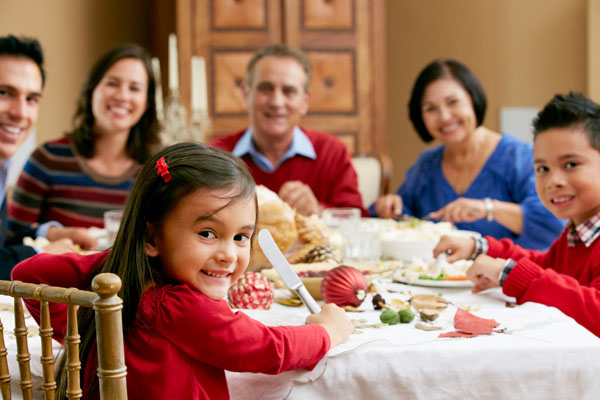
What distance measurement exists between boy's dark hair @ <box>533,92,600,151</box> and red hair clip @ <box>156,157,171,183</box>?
88 cm

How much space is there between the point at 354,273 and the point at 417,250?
52 centimetres

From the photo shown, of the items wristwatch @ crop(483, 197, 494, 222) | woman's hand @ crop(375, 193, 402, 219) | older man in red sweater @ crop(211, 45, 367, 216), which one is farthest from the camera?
older man in red sweater @ crop(211, 45, 367, 216)

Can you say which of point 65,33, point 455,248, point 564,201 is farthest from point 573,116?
point 65,33

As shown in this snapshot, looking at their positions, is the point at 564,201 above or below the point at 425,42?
below

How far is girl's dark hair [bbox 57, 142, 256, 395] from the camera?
871mm

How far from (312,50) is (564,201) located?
2.73m

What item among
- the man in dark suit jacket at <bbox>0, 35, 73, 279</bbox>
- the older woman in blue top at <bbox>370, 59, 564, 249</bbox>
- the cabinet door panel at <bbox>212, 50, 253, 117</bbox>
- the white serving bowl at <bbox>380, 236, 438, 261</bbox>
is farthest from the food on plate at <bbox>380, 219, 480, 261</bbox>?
the cabinet door panel at <bbox>212, 50, 253, 117</bbox>

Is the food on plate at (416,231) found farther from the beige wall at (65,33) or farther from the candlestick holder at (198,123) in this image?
the beige wall at (65,33)

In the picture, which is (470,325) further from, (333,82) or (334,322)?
(333,82)

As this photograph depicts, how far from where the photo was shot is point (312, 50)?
12.8 ft

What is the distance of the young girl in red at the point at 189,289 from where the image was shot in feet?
2.73

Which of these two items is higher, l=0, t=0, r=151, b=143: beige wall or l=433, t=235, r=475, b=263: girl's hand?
l=0, t=0, r=151, b=143: beige wall

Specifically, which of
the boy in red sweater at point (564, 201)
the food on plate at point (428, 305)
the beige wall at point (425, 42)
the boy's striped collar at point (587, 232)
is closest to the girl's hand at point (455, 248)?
the boy in red sweater at point (564, 201)

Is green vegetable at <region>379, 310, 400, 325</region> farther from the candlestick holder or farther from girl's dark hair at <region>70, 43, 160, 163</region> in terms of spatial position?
the candlestick holder
